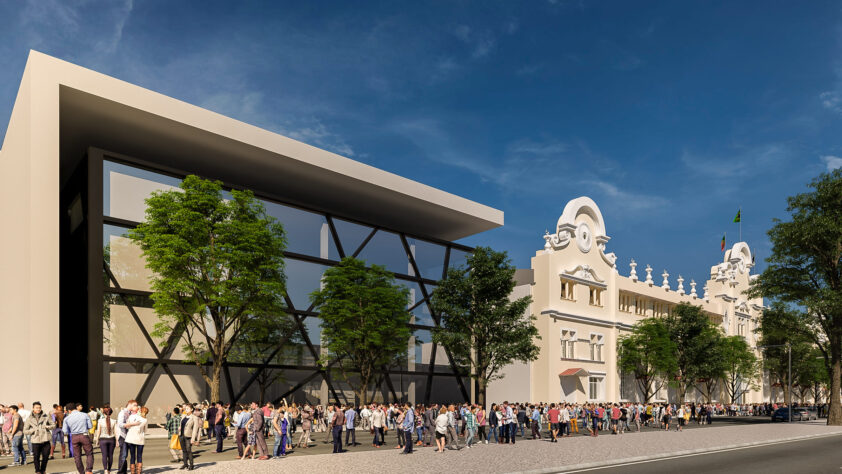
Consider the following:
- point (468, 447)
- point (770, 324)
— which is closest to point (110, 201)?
point (468, 447)

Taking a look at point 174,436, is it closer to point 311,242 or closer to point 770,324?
point 311,242

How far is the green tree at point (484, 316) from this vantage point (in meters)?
40.2

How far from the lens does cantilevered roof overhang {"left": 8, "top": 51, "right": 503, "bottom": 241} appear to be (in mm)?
29906

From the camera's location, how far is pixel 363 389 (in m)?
37.7

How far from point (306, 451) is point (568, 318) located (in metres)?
35.4

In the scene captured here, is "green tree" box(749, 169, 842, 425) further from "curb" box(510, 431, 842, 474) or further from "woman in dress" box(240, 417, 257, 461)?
"woman in dress" box(240, 417, 257, 461)

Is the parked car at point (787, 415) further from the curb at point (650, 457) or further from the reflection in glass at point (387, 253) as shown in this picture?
the reflection in glass at point (387, 253)


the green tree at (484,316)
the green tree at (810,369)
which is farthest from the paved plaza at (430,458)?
the green tree at (810,369)

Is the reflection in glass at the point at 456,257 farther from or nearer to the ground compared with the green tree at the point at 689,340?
farther from the ground

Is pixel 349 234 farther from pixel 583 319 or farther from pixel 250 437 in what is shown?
pixel 583 319

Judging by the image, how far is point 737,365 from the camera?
76.3m

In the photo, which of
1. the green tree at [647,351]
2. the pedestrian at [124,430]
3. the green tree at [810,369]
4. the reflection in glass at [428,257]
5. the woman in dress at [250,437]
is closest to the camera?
the pedestrian at [124,430]

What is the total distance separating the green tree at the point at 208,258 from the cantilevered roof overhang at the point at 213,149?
512cm

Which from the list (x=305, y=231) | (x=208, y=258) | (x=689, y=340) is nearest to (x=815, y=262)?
(x=689, y=340)
